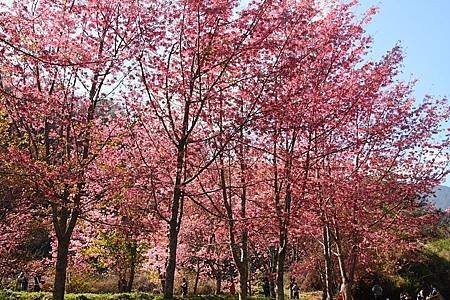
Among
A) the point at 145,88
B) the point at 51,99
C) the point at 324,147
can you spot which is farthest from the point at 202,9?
the point at 324,147

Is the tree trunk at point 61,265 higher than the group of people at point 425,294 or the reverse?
higher

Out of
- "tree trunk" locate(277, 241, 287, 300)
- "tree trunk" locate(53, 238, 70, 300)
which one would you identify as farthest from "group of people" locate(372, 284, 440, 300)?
"tree trunk" locate(53, 238, 70, 300)

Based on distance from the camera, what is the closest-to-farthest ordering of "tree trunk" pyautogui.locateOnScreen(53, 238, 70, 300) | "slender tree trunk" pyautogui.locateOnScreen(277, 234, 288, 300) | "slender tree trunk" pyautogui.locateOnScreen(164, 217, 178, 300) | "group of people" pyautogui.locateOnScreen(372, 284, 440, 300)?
"slender tree trunk" pyautogui.locateOnScreen(164, 217, 178, 300) → "tree trunk" pyautogui.locateOnScreen(53, 238, 70, 300) → "slender tree trunk" pyautogui.locateOnScreen(277, 234, 288, 300) → "group of people" pyautogui.locateOnScreen(372, 284, 440, 300)

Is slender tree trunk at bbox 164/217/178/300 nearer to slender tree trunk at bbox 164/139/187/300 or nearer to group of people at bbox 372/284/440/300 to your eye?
slender tree trunk at bbox 164/139/187/300

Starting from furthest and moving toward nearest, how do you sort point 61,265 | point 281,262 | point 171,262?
point 281,262
point 61,265
point 171,262

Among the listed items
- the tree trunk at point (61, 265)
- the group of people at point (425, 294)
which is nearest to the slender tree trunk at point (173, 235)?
the tree trunk at point (61, 265)

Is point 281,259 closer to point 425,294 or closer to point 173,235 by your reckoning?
point 173,235

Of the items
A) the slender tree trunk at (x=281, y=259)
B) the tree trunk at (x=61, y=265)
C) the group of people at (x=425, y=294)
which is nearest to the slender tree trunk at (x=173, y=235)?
the slender tree trunk at (x=281, y=259)

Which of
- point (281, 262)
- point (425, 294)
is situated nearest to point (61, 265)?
point (281, 262)

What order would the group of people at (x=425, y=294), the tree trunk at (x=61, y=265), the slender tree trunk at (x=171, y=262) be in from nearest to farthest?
the slender tree trunk at (x=171, y=262)
the tree trunk at (x=61, y=265)
the group of people at (x=425, y=294)

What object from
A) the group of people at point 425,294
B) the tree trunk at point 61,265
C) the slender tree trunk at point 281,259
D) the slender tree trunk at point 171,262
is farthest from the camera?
the group of people at point 425,294

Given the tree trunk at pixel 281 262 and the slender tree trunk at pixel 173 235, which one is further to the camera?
the tree trunk at pixel 281 262

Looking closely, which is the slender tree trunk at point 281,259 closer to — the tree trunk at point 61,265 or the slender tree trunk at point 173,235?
the slender tree trunk at point 173,235

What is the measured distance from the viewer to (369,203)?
967 centimetres
